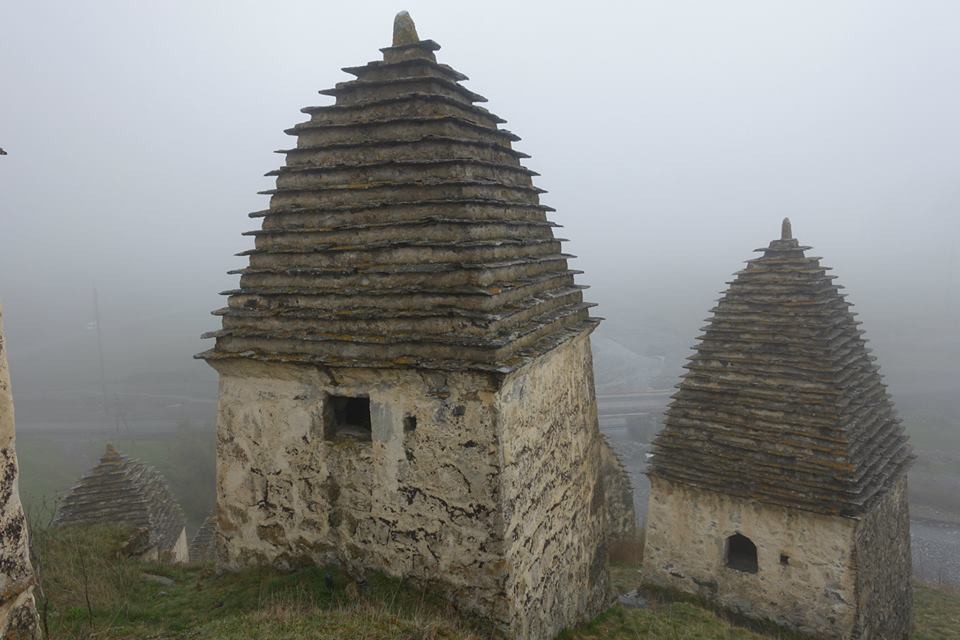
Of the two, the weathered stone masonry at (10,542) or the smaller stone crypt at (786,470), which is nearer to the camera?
the weathered stone masonry at (10,542)

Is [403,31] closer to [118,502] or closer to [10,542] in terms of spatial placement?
[10,542]

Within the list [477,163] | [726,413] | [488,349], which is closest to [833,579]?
[726,413]

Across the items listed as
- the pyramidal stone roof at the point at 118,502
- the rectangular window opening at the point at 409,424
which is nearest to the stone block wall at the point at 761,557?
the rectangular window opening at the point at 409,424

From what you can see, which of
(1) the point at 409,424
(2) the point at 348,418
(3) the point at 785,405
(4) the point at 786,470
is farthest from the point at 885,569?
(2) the point at 348,418

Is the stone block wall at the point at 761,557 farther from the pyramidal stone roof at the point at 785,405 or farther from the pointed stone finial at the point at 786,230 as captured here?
the pointed stone finial at the point at 786,230

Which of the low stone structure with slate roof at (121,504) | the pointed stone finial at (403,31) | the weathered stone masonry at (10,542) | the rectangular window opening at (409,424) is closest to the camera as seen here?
the weathered stone masonry at (10,542)

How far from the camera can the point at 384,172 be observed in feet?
21.8

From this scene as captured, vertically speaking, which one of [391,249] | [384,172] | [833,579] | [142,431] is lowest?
[142,431]

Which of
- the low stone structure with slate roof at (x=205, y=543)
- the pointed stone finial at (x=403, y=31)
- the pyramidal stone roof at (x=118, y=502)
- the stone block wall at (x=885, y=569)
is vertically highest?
the pointed stone finial at (x=403, y=31)

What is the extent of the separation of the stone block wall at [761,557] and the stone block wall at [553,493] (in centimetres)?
432

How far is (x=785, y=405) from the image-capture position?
11.4 m

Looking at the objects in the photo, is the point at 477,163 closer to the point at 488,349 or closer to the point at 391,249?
the point at 391,249

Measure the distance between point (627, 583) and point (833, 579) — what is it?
5.30 m

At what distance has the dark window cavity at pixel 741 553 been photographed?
12.2m
